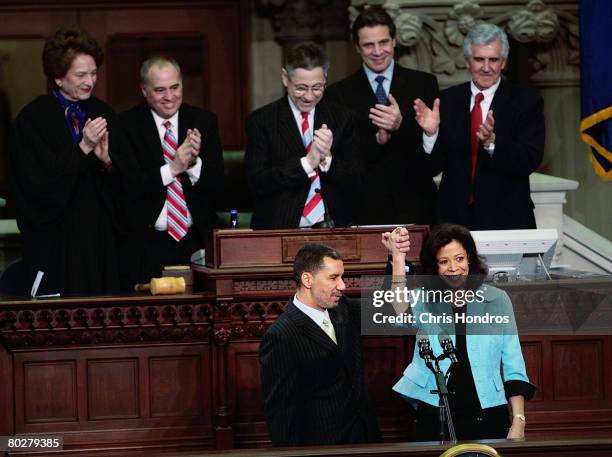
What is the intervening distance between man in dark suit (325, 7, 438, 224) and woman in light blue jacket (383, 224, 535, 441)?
1535 mm

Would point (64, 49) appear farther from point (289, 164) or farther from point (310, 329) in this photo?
point (310, 329)

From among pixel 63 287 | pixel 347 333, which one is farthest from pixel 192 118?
pixel 347 333

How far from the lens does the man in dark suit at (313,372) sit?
4.89m

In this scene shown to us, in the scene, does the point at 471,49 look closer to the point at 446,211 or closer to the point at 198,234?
the point at 446,211

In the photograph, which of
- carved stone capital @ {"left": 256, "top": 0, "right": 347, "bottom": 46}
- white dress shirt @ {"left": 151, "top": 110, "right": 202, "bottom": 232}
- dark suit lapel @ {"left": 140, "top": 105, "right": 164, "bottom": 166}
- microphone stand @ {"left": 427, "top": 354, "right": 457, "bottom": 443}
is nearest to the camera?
microphone stand @ {"left": 427, "top": 354, "right": 457, "bottom": 443}

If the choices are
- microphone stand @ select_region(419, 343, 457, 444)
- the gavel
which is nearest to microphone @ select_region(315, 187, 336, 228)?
the gavel

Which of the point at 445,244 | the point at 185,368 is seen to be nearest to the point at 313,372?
the point at 445,244

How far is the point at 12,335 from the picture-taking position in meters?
5.85

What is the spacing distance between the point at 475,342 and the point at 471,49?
1950mm

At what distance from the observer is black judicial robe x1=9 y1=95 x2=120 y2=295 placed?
20.5 feet

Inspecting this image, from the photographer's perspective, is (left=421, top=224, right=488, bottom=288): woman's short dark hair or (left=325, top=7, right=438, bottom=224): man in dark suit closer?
(left=421, top=224, right=488, bottom=288): woman's short dark hair

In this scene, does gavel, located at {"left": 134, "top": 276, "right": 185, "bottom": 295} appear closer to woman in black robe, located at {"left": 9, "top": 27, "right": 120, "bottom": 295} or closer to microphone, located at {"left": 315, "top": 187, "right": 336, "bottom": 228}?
woman in black robe, located at {"left": 9, "top": 27, "right": 120, "bottom": 295}

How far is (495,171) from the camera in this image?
646 cm

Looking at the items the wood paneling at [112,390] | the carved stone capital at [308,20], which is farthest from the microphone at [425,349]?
the carved stone capital at [308,20]
